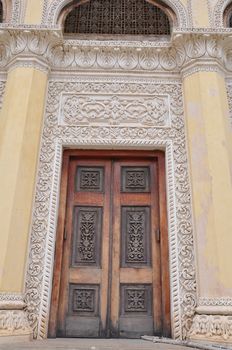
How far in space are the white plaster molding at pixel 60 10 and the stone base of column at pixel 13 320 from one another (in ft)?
11.7

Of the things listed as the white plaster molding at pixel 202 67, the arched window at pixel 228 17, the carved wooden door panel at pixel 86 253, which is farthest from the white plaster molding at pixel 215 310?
the arched window at pixel 228 17

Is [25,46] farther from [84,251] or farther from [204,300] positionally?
[204,300]

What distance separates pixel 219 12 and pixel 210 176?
2.59m

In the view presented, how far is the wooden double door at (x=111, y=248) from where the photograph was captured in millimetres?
3791

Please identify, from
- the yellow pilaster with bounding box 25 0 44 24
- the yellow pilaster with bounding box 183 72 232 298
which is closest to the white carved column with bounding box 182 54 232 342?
the yellow pilaster with bounding box 183 72 232 298

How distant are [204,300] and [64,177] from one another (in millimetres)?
2075

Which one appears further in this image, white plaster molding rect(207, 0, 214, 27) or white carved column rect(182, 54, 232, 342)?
white plaster molding rect(207, 0, 214, 27)

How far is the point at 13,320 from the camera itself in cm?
336

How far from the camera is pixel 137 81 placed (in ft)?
15.8

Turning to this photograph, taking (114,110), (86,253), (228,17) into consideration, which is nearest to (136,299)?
(86,253)

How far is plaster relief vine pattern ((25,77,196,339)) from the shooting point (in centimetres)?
367

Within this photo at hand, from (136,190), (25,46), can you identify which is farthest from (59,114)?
(136,190)

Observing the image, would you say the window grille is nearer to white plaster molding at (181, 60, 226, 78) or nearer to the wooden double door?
white plaster molding at (181, 60, 226, 78)

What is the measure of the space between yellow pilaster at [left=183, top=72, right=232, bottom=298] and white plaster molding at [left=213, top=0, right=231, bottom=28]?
2.94ft
